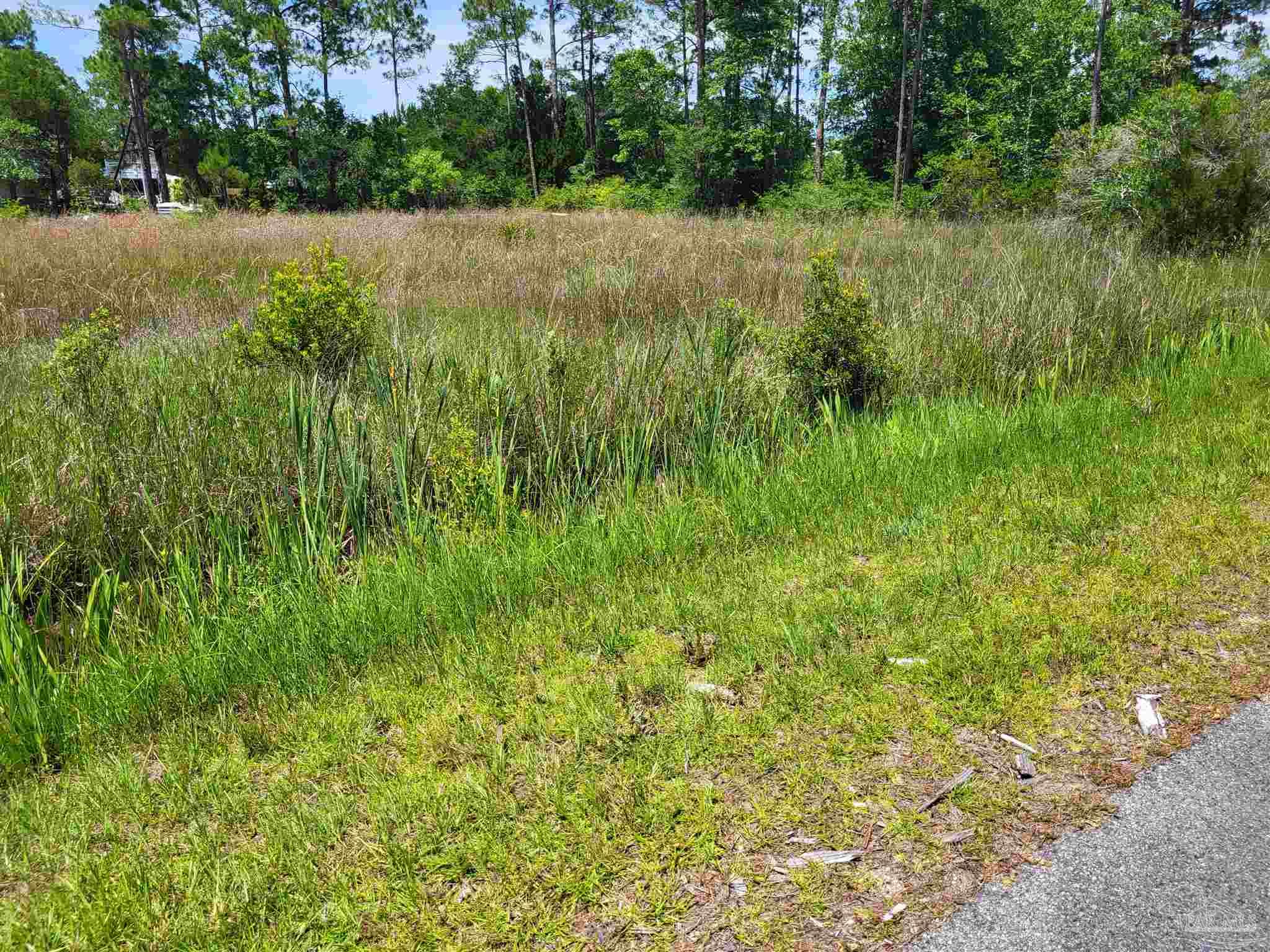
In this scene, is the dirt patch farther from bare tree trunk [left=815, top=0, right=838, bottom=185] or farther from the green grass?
bare tree trunk [left=815, top=0, right=838, bottom=185]

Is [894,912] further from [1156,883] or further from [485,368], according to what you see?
[485,368]

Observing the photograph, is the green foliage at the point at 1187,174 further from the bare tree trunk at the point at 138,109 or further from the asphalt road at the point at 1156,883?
the bare tree trunk at the point at 138,109

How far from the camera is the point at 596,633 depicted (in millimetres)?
3203

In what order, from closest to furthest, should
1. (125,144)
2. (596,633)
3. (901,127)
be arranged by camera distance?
(596,633), (901,127), (125,144)

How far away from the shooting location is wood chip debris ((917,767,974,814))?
7.36 feet

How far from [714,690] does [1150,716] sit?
4.53ft

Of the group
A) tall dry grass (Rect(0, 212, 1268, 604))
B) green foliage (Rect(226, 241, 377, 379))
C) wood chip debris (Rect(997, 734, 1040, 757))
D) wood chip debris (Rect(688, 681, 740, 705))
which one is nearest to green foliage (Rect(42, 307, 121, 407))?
tall dry grass (Rect(0, 212, 1268, 604))

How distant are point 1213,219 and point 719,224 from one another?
902 centimetres

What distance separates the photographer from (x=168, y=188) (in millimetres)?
47625

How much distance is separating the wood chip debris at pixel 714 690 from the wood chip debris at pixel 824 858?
68 cm

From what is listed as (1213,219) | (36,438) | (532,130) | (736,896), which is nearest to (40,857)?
(736,896)

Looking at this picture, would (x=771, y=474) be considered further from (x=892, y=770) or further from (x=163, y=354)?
(x=163, y=354)

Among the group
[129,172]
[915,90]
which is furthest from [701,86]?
[129,172]

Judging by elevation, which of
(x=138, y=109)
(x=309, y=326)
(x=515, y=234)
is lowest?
(x=309, y=326)
